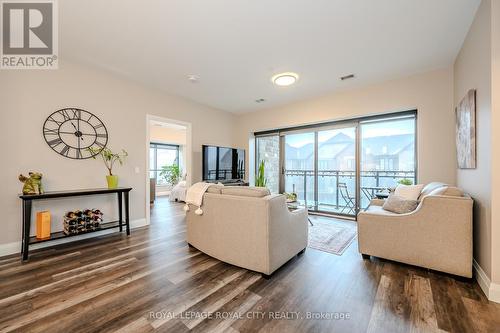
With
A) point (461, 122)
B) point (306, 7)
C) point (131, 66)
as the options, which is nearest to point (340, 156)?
point (461, 122)

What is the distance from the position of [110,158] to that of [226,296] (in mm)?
3059

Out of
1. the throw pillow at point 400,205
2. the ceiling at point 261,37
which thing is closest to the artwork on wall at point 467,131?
the throw pillow at point 400,205

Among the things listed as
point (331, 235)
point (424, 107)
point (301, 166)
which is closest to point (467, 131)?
point (424, 107)

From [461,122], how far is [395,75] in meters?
1.43

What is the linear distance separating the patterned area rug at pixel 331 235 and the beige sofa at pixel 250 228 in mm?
462

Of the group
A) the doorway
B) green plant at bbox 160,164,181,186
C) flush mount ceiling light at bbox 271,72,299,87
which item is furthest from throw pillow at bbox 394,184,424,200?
green plant at bbox 160,164,181,186

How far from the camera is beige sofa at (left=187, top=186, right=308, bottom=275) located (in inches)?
83.7

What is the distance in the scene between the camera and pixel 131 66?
11.0 feet

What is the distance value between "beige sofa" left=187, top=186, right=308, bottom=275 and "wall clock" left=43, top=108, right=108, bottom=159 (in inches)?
89.9

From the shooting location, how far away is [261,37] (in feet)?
8.54

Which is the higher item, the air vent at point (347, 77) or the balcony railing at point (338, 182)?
the air vent at point (347, 77)

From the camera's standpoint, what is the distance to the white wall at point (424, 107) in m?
3.36

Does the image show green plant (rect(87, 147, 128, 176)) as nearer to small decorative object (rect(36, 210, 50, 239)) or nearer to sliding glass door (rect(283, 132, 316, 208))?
small decorative object (rect(36, 210, 50, 239))

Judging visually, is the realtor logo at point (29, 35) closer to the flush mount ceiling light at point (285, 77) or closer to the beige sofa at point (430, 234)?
the flush mount ceiling light at point (285, 77)
